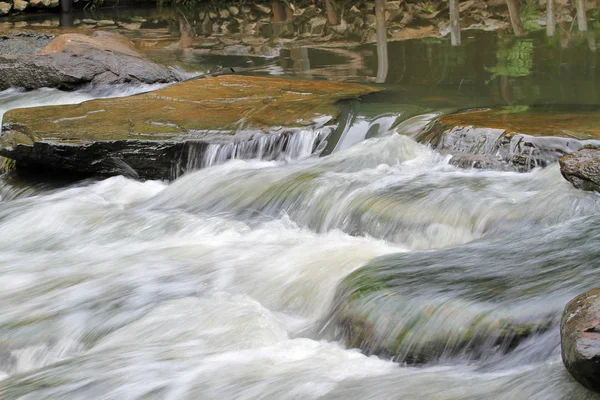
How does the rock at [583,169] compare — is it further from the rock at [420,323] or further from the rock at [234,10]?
the rock at [234,10]

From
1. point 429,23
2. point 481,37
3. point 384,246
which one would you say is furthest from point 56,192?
point 429,23

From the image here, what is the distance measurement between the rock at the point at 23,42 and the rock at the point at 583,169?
8.13 m

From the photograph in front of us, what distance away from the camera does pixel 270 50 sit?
12555 mm

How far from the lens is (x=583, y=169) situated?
497 cm

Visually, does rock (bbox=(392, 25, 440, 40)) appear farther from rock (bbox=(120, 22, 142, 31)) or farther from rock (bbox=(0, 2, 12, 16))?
rock (bbox=(0, 2, 12, 16))

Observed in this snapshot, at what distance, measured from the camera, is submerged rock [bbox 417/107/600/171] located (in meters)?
5.64

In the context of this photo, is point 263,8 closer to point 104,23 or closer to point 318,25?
point 104,23

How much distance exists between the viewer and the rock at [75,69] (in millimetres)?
9906

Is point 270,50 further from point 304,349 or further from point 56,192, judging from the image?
point 304,349

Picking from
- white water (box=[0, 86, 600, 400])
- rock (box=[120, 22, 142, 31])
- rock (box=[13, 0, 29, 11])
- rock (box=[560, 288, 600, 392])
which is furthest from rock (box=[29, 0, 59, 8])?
rock (box=[560, 288, 600, 392])

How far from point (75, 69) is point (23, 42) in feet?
6.32

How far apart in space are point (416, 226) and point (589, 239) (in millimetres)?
1205

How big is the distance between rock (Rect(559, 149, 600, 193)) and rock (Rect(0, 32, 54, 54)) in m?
8.13

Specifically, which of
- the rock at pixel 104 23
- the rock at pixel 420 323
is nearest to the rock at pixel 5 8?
the rock at pixel 104 23
